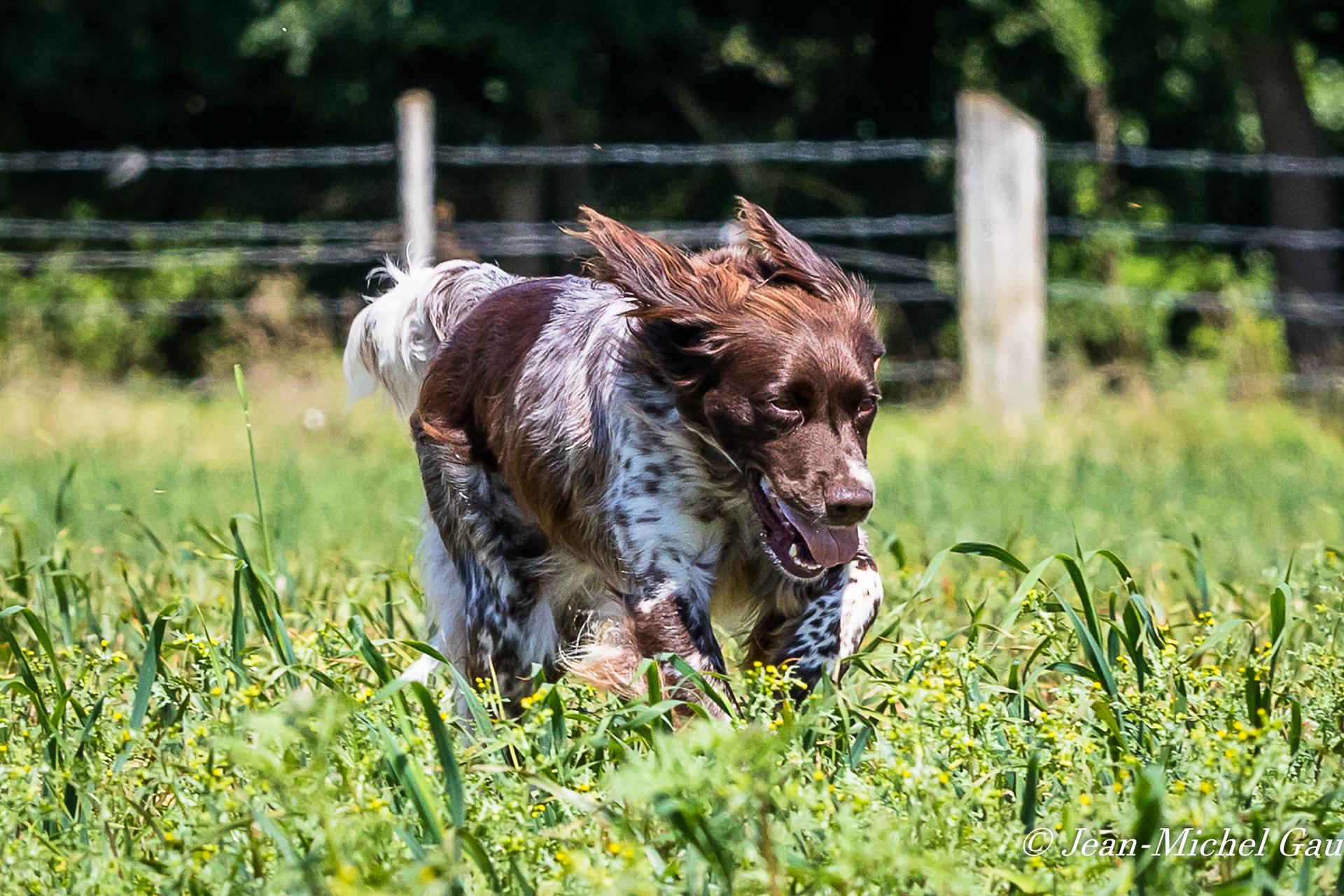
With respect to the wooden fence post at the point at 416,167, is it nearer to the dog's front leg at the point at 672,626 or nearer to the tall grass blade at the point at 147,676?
the dog's front leg at the point at 672,626

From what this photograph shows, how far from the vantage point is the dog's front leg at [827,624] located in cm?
312

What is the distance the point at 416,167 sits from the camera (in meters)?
9.63

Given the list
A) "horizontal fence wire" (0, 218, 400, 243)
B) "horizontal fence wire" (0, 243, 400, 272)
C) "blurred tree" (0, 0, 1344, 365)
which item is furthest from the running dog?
"blurred tree" (0, 0, 1344, 365)

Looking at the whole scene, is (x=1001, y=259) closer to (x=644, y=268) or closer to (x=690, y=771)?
(x=644, y=268)

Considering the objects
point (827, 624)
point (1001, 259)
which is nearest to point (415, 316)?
point (827, 624)

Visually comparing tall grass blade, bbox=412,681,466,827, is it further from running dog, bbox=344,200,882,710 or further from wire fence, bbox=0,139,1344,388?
wire fence, bbox=0,139,1344,388

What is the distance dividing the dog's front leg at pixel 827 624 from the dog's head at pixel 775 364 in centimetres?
18

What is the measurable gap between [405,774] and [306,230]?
10.9 metres

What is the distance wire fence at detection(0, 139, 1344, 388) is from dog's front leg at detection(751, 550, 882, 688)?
3264 millimetres

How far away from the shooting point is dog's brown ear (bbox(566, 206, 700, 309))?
3.22 metres

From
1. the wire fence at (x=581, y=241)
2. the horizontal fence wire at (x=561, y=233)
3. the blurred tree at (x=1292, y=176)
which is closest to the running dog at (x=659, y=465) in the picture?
the wire fence at (x=581, y=241)

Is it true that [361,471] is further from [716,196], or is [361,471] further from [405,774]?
[716,196]

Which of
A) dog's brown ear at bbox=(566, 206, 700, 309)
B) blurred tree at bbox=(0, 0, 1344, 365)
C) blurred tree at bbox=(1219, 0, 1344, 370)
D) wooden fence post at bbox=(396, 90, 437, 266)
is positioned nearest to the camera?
dog's brown ear at bbox=(566, 206, 700, 309)

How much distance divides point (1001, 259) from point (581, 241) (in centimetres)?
296
